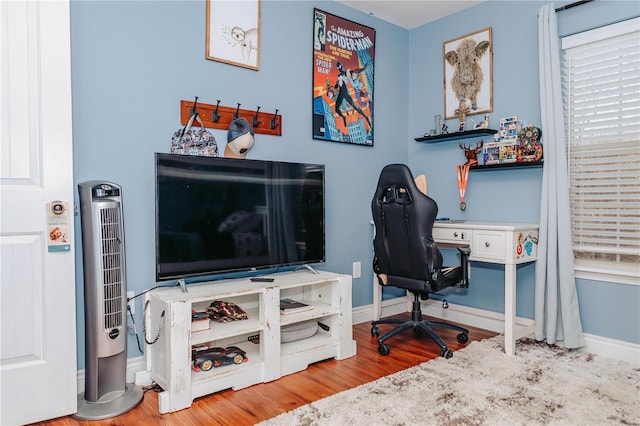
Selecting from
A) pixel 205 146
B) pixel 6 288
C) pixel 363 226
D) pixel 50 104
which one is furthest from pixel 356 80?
pixel 6 288

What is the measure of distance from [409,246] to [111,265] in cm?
169

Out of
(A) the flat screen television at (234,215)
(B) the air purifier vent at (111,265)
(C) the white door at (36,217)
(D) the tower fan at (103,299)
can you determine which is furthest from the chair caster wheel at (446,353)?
(C) the white door at (36,217)

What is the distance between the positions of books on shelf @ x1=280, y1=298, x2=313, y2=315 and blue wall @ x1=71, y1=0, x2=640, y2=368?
0.69 meters

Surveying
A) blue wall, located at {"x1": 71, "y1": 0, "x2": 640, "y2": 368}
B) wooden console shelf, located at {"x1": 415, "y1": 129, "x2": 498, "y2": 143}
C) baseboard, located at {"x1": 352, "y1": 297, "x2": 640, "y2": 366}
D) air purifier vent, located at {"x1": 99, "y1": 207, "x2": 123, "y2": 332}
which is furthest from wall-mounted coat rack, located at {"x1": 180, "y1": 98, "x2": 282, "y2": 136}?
baseboard, located at {"x1": 352, "y1": 297, "x2": 640, "y2": 366}

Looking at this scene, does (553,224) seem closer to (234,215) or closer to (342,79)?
(342,79)

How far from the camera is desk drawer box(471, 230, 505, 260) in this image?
110 inches

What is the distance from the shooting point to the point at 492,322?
3.34 m

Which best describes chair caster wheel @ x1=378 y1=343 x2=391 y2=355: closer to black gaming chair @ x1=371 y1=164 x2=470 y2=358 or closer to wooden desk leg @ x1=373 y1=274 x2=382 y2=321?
black gaming chair @ x1=371 y1=164 x2=470 y2=358

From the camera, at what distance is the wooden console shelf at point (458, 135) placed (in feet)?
10.8

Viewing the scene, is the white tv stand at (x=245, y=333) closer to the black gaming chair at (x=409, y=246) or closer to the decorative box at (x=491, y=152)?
the black gaming chair at (x=409, y=246)

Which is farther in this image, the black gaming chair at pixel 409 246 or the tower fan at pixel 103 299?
the black gaming chair at pixel 409 246

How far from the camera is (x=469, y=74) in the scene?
3.48 meters

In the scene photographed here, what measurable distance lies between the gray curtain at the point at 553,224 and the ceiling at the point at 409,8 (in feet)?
2.47

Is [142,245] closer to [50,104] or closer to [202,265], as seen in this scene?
[202,265]
